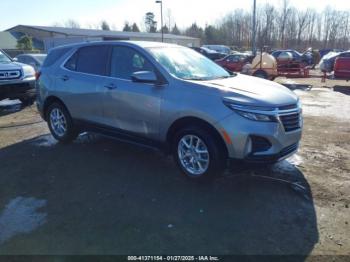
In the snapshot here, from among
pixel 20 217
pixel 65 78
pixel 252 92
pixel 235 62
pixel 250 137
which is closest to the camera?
pixel 20 217

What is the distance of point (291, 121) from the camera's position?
3996 millimetres

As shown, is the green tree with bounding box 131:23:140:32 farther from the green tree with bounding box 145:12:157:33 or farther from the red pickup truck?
the red pickup truck

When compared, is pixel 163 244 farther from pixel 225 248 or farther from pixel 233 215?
pixel 233 215

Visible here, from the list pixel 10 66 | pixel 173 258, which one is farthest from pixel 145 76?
pixel 10 66

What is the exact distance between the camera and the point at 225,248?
2988 millimetres

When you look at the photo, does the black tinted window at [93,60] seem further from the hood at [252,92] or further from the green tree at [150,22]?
the green tree at [150,22]

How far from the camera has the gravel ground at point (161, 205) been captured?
3.07m

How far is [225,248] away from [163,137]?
6.25ft

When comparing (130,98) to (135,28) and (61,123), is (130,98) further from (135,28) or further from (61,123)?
(135,28)

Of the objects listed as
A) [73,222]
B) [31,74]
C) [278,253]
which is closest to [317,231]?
[278,253]

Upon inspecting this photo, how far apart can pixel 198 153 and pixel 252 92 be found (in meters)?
1.02

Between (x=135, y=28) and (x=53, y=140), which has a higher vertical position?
(x=135, y=28)

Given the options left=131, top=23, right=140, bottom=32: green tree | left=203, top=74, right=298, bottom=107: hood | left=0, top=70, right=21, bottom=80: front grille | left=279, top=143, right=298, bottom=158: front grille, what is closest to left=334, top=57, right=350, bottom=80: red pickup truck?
left=203, top=74, right=298, bottom=107: hood

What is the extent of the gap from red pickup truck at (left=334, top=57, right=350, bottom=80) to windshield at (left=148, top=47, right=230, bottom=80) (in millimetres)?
12771
